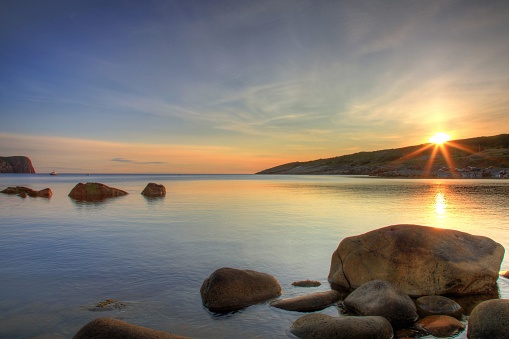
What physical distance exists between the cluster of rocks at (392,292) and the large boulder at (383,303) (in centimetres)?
3

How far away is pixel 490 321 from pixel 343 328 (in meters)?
3.34

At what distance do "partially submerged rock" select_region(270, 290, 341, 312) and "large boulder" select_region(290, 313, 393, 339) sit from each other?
1.32 meters

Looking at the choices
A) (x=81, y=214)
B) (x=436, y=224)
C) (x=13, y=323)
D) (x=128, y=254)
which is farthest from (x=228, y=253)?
(x=81, y=214)

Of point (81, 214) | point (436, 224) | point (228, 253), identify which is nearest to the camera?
point (228, 253)

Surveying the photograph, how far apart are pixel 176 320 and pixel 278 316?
2717mm

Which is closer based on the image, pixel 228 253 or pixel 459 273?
pixel 459 273

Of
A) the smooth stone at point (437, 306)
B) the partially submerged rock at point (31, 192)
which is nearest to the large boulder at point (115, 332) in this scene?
the smooth stone at point (437, 306)

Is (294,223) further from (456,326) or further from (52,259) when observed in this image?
(456,326)

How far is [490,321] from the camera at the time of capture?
27.0 ft

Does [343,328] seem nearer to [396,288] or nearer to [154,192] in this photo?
[396,288]

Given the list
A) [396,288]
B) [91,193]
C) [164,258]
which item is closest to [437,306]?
[396,288]

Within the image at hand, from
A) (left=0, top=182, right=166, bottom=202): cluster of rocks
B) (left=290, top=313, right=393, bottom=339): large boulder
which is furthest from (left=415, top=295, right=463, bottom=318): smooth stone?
(left=0, top=182, right=166, bottom=202): cluster of rocks

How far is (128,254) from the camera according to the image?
55.1 ft

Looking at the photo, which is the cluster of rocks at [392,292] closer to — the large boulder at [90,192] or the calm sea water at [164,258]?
the calm sea water at [164,258]
